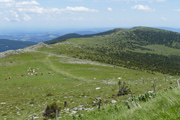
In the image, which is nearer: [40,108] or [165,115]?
[165,115]

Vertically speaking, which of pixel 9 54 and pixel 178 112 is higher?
pixel 178 112

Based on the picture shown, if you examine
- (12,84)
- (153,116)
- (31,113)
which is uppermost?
(153,116)

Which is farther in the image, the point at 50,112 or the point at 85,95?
the point at 85,95

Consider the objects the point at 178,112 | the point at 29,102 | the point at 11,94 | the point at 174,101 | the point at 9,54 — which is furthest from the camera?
the point at 9,54

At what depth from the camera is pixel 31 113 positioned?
1898 cm

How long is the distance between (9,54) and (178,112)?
10663 centimetres

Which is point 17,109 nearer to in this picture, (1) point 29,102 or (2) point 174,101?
(1) point 29,102

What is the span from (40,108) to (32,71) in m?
37.6

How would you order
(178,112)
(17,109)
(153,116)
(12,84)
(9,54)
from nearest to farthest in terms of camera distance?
(178,112) < (153,116) < (17,109) < (12,84) < (9,54)

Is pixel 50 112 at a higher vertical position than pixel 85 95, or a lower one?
higher

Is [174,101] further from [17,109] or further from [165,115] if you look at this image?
[17,109]

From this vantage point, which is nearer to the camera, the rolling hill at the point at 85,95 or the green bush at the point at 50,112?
the rolling hill at the point at 85,95

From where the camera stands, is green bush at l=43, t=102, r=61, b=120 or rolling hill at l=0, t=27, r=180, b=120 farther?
green bush at l=43, t=102, r=61, b=120

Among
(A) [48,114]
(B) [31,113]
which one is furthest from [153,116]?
(B) [31,113]
